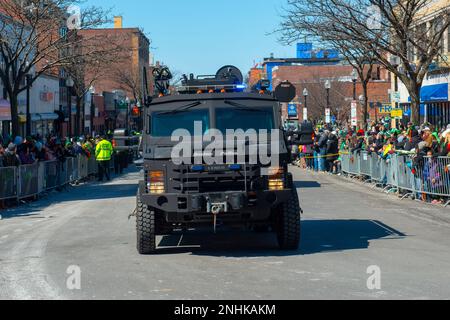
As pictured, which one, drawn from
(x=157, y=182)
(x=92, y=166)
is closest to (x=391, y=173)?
(x=157, y=182)

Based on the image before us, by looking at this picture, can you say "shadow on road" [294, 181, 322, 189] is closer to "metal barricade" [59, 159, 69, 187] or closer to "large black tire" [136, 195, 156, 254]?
"metal barricade" [59, 159, 69, 187]

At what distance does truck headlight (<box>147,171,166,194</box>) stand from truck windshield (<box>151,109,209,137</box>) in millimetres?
1113

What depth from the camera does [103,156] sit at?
109ft

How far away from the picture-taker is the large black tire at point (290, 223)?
38.7 feet

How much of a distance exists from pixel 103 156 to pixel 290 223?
2217 centimetres

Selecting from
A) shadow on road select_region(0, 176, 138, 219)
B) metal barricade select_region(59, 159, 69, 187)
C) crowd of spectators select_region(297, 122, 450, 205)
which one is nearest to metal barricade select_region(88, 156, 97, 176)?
shadow on road select_region(0, 176, 138, 219)

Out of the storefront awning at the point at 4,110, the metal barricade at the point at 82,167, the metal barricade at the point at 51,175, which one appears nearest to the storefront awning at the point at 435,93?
the metal barricade at the point at 82,167

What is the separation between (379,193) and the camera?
944 inches

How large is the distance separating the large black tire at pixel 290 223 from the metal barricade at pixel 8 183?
11.2 m

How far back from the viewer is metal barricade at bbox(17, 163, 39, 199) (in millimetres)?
22306

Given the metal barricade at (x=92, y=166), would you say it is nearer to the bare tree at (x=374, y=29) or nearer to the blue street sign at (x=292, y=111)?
the bare tree at (x=374, y=29)

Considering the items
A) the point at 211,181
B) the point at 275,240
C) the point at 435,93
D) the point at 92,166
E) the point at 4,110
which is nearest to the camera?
the point at 211,181

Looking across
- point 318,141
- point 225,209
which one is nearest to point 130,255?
point 225,209

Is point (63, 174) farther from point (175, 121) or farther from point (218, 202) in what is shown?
point (218, 202)
